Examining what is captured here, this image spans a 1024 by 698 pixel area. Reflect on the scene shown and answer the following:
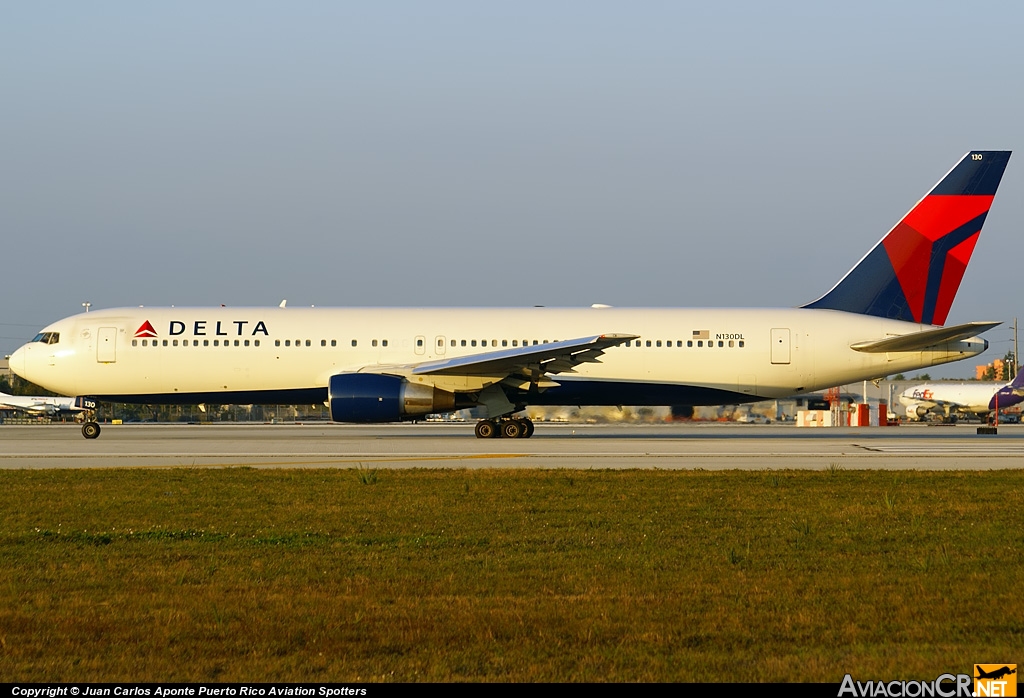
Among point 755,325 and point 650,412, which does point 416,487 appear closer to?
point 755,325

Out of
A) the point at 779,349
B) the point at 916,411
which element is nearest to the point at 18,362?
the point at 779,349

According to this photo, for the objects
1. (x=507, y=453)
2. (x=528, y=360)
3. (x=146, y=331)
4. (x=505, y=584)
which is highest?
(x=146, y=331)

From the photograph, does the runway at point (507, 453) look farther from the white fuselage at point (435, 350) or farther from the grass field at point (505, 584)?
the grass field at point (505, 584)

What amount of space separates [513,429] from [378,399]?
14.8 ft

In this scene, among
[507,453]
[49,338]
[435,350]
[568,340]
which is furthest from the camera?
[49,338]

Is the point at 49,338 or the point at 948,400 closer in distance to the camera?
the point at 49,338

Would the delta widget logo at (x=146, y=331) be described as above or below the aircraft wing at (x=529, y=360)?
above

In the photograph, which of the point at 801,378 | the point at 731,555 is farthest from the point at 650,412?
the point at 731,555

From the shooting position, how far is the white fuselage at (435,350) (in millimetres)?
28328

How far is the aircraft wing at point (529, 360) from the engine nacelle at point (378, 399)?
620mm

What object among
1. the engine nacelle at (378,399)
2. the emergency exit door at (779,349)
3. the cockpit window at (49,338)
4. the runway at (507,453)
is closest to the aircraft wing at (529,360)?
the engine nacelle at (378,399)

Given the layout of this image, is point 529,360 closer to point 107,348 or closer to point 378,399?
point 378,399

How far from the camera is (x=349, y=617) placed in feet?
22.1

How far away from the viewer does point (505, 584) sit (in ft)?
25.9
